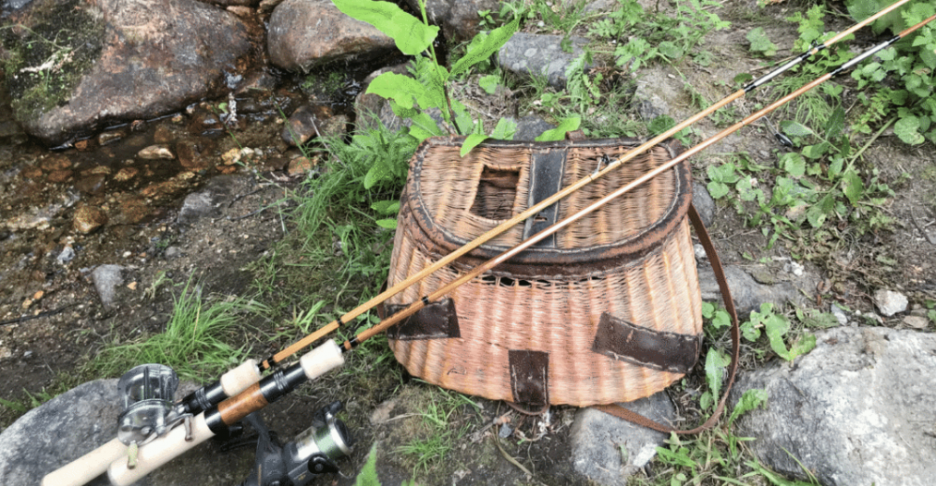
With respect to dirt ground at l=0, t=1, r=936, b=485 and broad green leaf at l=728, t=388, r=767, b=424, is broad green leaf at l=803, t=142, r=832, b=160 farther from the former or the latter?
broad green leaf at l=728, t=388, r=767, b=424

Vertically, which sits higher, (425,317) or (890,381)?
(425,317)

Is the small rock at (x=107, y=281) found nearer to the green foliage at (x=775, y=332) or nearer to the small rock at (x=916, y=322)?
the green foliage at (x=775, y=332)

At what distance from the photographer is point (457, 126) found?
9.82ft

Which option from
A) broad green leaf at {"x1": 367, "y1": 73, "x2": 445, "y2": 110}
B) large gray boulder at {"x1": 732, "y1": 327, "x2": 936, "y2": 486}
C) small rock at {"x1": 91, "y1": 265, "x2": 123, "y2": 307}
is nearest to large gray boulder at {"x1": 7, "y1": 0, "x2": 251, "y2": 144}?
small rock at {"x1": 91, "y1": 265, "x2": 123, "y2": 307}

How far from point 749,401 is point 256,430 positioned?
2.03m

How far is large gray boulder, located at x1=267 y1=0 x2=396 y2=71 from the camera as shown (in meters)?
4.52

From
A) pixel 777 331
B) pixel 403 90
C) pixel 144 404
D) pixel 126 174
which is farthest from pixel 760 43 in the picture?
pixel 126 174

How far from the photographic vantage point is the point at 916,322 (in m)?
2.44

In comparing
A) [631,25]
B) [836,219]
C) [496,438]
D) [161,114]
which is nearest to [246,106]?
[161,114]

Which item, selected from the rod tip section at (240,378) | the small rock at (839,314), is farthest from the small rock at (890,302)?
the rod tip section at (240,378)

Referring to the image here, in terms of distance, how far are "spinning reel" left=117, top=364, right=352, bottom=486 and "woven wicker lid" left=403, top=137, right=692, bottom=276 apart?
83 cm

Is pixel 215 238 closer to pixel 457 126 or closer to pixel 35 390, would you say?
pixel 35 390

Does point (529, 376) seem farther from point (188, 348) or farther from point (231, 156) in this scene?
point (231, 156)

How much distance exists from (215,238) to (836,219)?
359 cm
